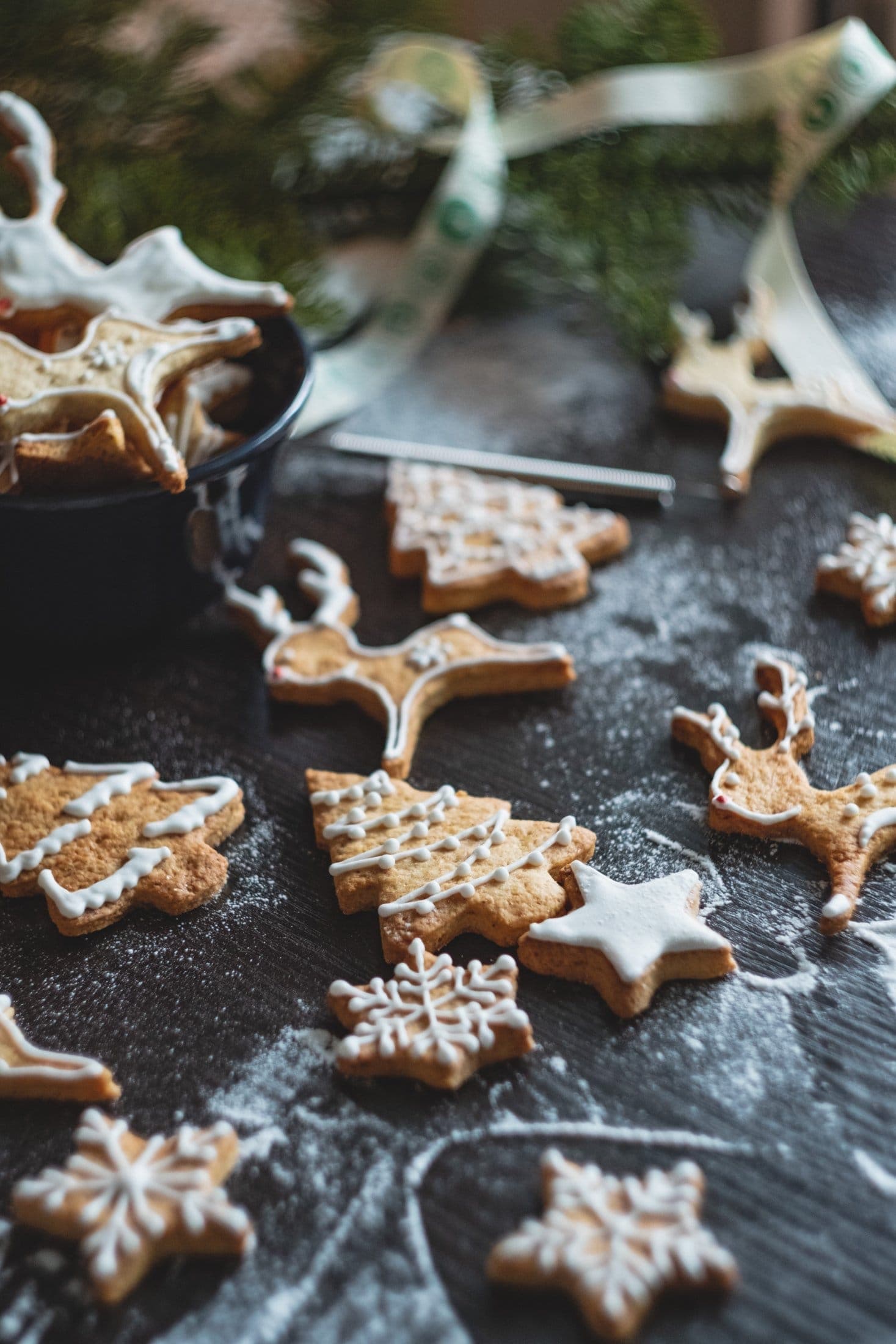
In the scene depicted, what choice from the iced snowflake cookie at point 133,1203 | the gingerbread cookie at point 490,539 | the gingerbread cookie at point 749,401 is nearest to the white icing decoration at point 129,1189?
the iced snowflake cookie at point 133,1203

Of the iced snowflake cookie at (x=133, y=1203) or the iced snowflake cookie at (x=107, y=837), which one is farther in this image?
the iced snowflake cookie at (x=107, y=837)

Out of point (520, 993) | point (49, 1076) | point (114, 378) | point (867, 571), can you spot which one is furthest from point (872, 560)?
point (49, 1076)

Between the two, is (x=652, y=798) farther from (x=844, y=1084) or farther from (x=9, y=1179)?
(x=9, y=1179)

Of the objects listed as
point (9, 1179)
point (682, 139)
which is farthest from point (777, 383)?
point (9, 1179)

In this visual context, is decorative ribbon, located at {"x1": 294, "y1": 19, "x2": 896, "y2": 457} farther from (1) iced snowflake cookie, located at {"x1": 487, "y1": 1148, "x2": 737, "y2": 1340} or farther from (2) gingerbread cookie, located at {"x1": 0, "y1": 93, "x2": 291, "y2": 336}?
(1) iced snowflake cookie, located at {"x1": 487, "y1": 1148, "x2": 737, "y2": 1340}

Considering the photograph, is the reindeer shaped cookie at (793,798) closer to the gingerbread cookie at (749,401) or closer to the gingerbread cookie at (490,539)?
the gingerbread cookie at (490,539)

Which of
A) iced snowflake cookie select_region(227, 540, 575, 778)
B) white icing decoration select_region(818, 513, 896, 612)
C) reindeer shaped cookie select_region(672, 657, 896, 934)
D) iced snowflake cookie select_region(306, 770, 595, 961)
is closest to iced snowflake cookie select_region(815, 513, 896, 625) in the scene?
white icing decoration select_region(818, 513, 896, 612)
